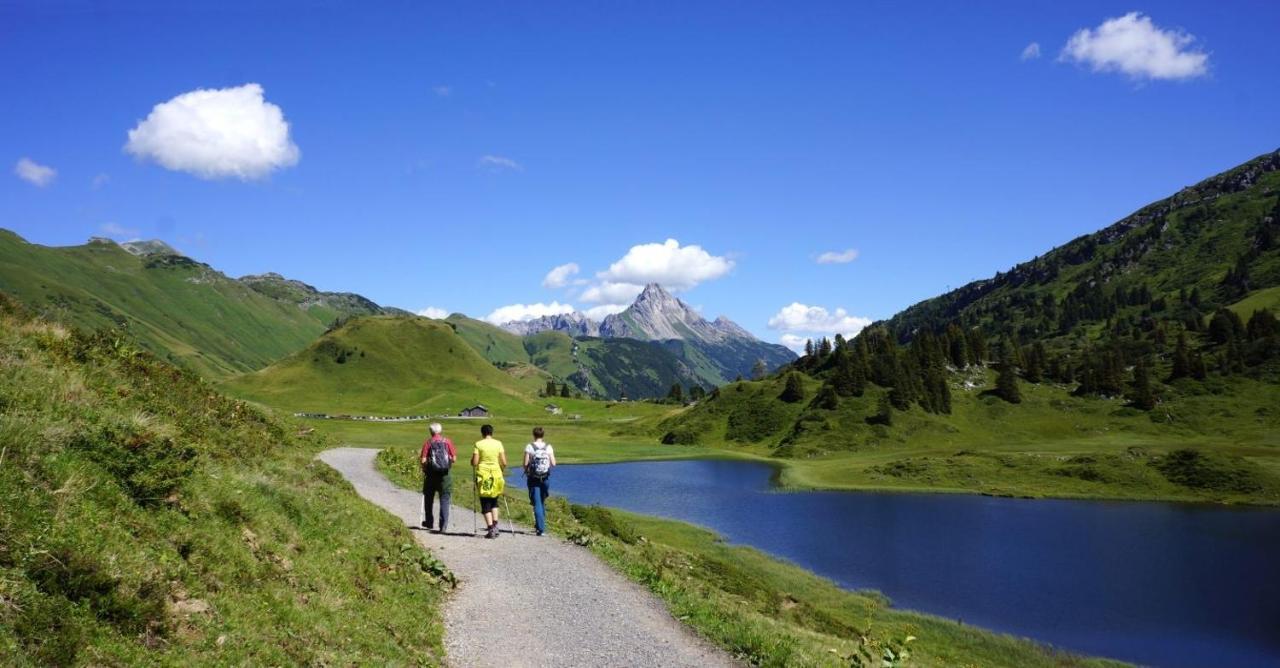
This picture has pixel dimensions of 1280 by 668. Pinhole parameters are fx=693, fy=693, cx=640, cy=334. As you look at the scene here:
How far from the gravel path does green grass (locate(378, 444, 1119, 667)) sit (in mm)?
937

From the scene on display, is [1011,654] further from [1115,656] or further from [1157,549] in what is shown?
[1157,549]

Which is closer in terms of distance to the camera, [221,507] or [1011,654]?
[221,507]

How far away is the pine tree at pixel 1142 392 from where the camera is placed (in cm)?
16900

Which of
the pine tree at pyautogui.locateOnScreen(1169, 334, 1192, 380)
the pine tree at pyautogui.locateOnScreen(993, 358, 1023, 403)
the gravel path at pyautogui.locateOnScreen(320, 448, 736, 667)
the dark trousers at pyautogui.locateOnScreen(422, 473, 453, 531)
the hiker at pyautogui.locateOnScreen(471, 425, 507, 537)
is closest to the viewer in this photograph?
the gravel path at pyautogui.locateOnScreen(320, 448, 736, 667)

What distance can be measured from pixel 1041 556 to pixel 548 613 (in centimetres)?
6613

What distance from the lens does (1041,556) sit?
67000 millimetres

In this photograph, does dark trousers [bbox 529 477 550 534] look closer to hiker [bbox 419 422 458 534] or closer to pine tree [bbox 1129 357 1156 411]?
hiker [bbox 419 422 458 534]

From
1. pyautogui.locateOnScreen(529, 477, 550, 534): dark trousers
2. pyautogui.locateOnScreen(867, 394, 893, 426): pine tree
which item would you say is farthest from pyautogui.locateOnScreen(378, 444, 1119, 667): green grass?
pyautogui.locateOnScreen(867, 394, 893, 426): pine tree

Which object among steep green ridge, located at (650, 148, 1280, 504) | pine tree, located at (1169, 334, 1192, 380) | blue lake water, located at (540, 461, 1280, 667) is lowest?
blue lake water, located at (540, 461, 1280, 667)

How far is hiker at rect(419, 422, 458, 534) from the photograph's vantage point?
2503cm

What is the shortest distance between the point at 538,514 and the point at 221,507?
45.5 feet

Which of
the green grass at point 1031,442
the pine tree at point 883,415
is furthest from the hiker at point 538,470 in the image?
the pine tree at point 883,415

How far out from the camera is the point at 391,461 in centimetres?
5216

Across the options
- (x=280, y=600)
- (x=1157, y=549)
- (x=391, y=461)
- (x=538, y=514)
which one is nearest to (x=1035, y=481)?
(x=1157, y=549)
